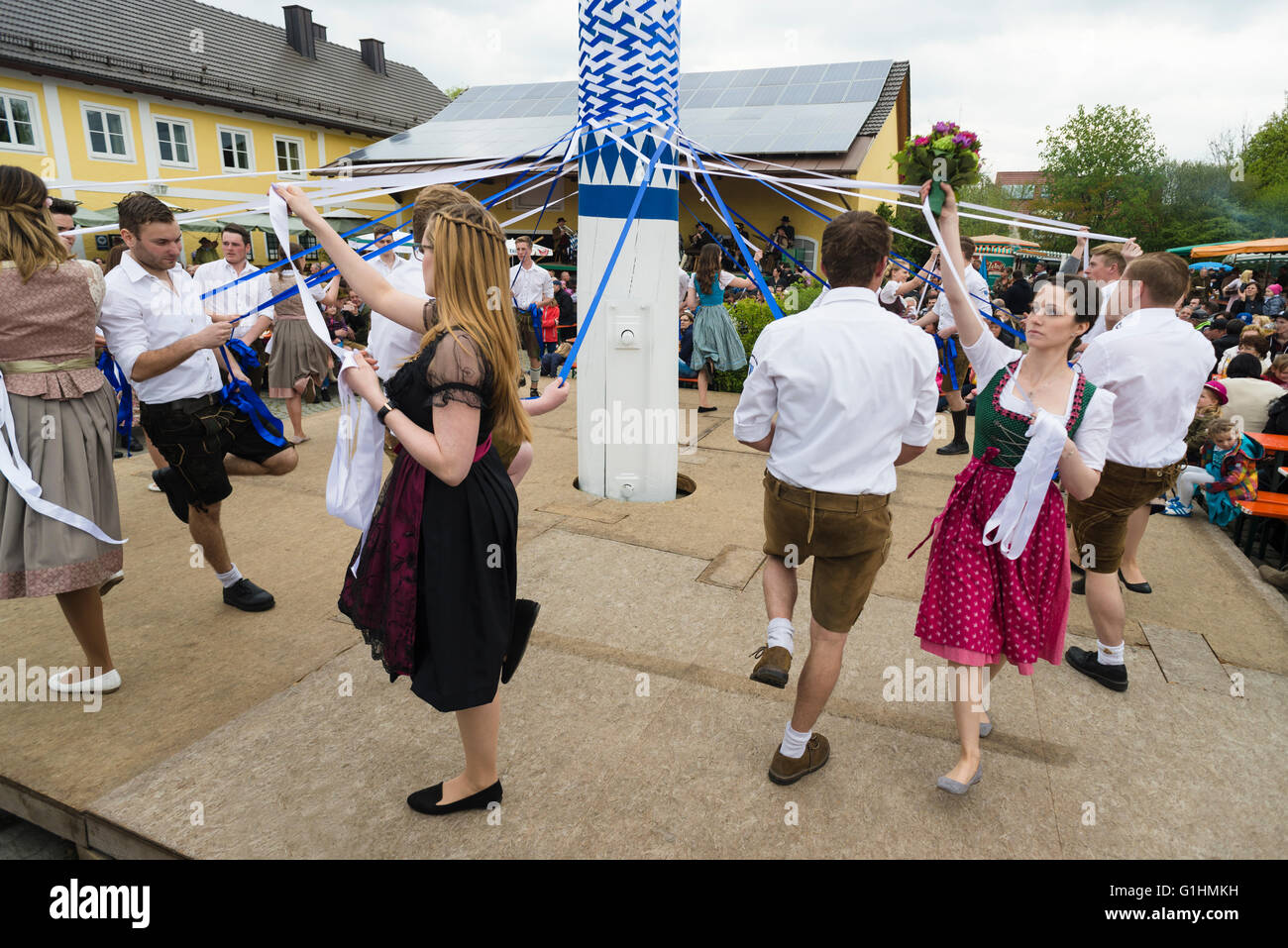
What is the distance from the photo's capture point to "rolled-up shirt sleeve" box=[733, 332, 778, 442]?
7.95 ft

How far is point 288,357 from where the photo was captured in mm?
7262

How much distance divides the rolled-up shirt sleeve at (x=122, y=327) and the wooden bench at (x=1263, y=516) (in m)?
6.30

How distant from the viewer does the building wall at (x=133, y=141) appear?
1727 cm

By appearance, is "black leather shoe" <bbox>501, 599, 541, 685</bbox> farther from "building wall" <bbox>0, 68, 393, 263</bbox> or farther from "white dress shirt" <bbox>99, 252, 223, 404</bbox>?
"building wall" <bbox>0, 68, 393, 263</bbox>

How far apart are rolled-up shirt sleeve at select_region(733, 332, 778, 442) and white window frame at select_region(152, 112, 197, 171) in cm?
2359

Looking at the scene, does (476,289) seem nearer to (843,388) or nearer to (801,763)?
(843,388)

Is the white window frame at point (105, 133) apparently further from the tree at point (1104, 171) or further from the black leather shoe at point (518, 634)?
the tree at point (1104, 171)

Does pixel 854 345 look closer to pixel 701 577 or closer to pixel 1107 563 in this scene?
pixel 1107 563

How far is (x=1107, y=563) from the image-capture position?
3.29 metres

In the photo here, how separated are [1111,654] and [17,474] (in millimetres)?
4466

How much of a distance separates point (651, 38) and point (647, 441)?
2.57 m

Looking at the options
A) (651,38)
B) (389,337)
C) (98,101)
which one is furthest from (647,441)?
(98,101)

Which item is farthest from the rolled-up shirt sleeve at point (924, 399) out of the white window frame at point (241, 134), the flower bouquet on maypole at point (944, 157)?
the white window frame at point (241, 134)

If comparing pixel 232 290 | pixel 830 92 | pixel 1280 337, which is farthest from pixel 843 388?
pixel 830 92
